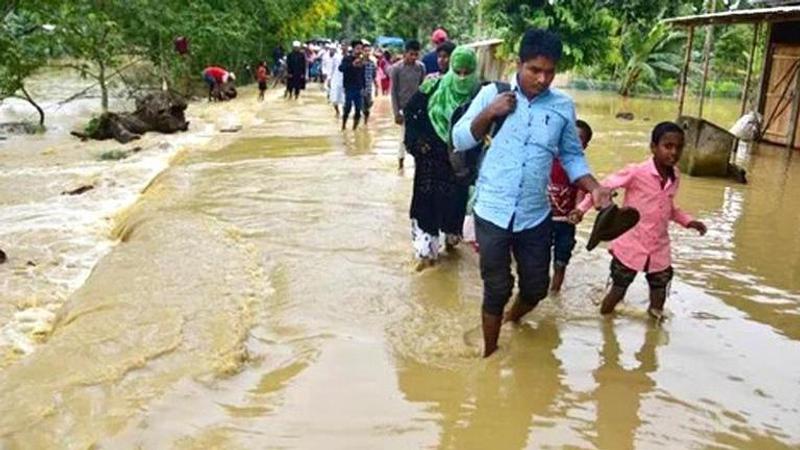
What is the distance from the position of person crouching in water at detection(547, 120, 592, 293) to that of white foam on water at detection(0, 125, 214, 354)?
343 cm

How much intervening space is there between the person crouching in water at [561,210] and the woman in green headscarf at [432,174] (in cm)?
81

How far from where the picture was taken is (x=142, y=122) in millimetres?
16672

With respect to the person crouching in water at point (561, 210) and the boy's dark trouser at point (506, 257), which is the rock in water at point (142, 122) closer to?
the person crouching in water at point (561, 210)

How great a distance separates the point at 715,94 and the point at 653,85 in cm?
378

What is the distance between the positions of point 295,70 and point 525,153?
2061 centimetres

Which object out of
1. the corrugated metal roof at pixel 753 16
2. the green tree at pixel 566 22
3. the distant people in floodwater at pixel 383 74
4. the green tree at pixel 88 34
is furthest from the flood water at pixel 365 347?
the green tree at pixel 566 22

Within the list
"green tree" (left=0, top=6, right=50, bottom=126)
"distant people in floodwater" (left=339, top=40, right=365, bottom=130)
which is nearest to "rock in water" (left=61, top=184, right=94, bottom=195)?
"distant people in floodwater" (left=339, top=40, right=365, bottom=130)

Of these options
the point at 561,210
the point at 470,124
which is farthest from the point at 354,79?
the point at 470,124

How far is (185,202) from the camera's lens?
859 cm

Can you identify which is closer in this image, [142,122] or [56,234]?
[56,234]

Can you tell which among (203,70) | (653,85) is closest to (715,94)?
(653,85)

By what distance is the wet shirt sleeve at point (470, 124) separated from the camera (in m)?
4.00

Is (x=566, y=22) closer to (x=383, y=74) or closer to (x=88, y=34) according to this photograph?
(x=383, y=74)

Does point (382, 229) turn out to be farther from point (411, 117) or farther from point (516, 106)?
point (516, 106)
